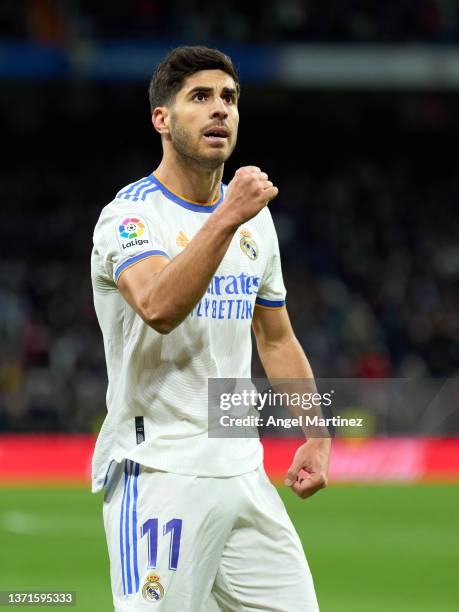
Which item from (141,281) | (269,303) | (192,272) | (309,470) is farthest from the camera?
(269,303)

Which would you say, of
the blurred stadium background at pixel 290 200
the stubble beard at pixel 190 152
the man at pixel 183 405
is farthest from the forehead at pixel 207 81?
the blurred stadium background at pixel 290 200

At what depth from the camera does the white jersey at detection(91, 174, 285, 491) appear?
11.5 ft

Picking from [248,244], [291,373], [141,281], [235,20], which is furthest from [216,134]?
[235,20]

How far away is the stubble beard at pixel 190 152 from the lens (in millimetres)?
3574

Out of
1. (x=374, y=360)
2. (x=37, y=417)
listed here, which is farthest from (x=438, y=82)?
(x=37, y=417)

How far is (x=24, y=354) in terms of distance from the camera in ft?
58.5

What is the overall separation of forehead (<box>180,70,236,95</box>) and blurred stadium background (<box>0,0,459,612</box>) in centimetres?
772

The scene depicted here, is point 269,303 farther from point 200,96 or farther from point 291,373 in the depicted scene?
point 200,96

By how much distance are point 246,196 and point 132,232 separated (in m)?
0.42

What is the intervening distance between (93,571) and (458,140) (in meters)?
17.1

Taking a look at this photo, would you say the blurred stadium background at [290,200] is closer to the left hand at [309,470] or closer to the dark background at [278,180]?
Answer: the dark background at [278,180]

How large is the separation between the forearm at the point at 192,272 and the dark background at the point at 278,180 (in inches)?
545

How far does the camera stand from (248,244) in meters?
3.76

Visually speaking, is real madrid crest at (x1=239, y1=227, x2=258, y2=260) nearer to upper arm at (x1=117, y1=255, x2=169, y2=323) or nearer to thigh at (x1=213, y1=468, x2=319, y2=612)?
upper arm at (x1=117, y1=255, x2=169, y2=323)
